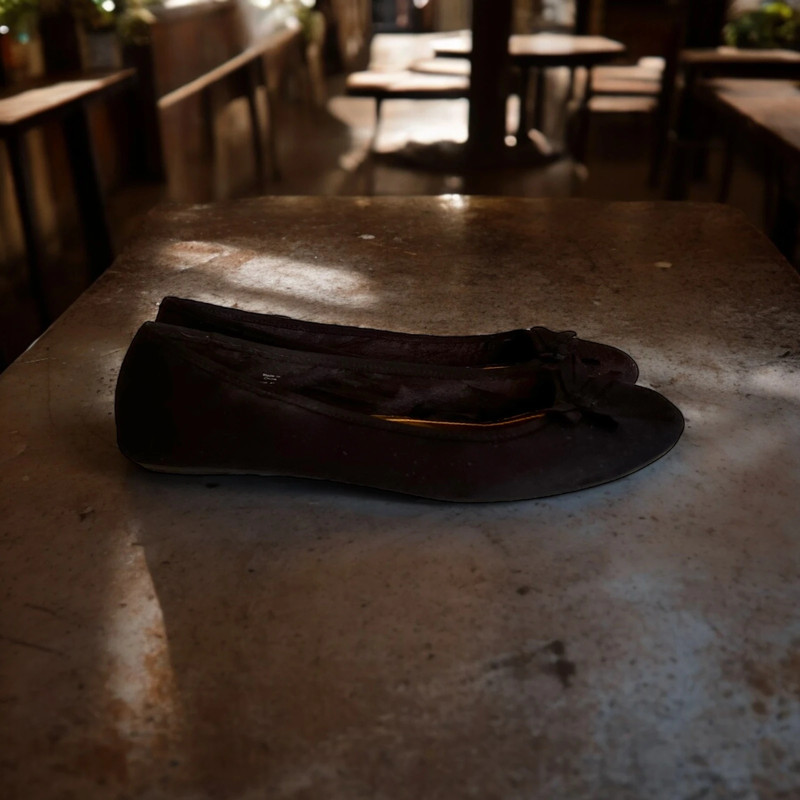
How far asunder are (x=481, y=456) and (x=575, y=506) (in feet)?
0.36

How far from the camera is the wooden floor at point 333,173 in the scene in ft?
11.1

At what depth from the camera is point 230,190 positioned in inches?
191

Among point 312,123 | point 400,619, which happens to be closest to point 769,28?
point 312,123

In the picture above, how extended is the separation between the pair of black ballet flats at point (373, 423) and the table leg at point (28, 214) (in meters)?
1.95

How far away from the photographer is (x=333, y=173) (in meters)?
4.84

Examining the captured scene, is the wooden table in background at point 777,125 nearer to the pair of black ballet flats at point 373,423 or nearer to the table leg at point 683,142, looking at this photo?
the table leg at point 683,142

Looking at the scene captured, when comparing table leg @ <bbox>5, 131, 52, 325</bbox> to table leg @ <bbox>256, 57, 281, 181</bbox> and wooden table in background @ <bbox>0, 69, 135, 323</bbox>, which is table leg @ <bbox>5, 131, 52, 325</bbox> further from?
table leg @ <bbox>256, 57, 281, 181</bbox>

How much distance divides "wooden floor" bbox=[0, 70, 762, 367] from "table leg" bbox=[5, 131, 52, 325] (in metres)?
0.19

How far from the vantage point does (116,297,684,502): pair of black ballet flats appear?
0.82m

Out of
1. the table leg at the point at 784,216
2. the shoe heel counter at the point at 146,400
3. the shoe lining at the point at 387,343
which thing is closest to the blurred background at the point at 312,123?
the table leg at the point at 784,216

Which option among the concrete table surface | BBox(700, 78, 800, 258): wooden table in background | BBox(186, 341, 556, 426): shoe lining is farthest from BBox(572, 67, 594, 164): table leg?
BBox(186, 341, 556, 426): shoe lining

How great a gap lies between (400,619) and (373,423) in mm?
200

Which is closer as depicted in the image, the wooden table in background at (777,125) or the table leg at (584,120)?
the wooden table in background at (777,125)

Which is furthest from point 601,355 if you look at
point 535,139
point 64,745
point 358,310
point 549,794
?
point 535,139
